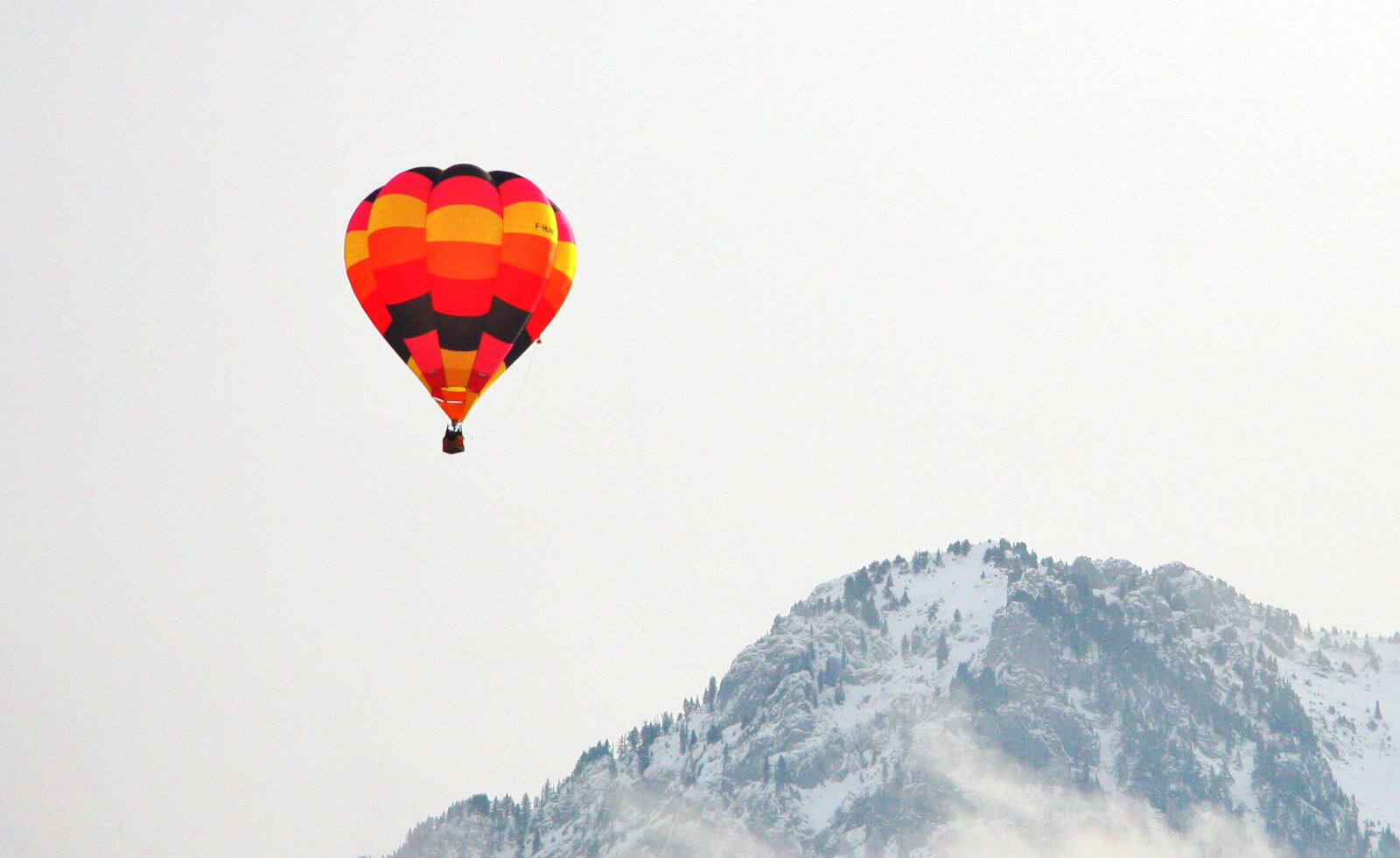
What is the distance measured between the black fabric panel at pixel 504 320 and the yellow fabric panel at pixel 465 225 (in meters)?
2.61

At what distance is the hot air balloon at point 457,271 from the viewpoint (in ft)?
290

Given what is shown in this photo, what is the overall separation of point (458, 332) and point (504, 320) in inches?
80.2

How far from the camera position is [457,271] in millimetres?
88188

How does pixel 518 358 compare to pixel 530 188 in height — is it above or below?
below

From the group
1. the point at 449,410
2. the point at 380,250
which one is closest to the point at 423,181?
the point at 380,250

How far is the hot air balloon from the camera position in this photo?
88.4 metres

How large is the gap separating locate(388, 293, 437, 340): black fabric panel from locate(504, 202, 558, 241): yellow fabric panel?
455 centimetres

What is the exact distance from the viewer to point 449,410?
8856cm

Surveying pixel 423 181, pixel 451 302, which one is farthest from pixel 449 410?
pixel 423 181

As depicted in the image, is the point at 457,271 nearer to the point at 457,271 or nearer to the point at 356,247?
the point at 457,271

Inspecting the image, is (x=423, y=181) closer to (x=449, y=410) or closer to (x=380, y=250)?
(x=380, y=250)

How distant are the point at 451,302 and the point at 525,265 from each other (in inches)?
140

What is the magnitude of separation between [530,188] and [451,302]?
6530 millimetres

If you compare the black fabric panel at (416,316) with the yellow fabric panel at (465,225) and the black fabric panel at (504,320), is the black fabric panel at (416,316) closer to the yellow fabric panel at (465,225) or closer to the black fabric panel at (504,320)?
the black fabric panel at (504,320)
